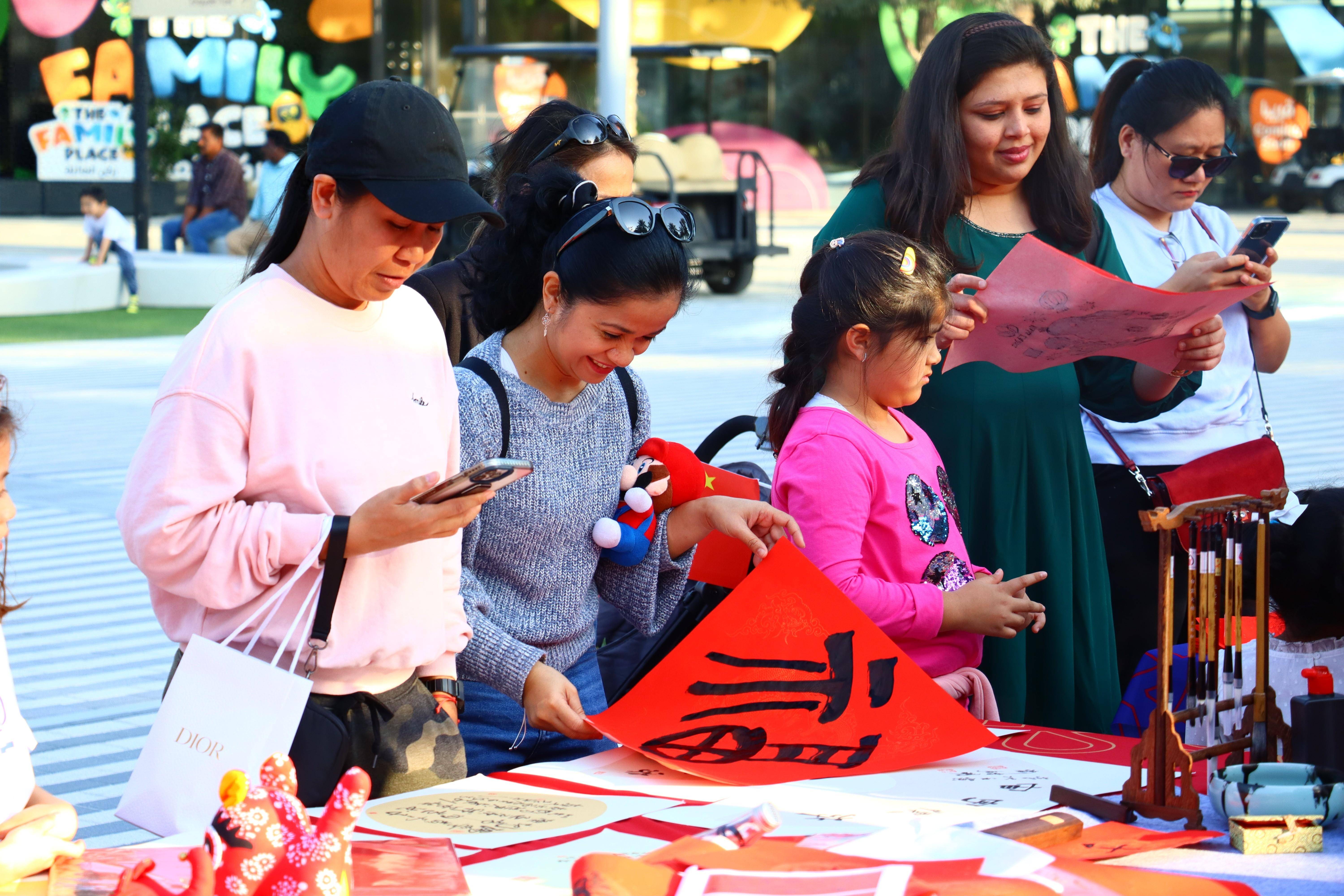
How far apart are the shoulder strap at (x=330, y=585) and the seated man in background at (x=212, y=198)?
17148mm

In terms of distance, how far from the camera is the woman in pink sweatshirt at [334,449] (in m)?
1.74

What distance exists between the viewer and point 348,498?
1829mm

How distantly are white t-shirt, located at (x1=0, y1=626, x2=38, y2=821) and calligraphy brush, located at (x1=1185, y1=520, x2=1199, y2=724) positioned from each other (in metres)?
1.40

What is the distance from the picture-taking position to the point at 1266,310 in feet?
10.6

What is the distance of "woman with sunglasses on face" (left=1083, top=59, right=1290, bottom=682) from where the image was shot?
310cm

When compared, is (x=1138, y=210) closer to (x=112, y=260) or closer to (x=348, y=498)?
(x=348, y=498)

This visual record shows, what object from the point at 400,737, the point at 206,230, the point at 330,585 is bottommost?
the point at 400,737

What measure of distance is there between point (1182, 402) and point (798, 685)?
1406mm

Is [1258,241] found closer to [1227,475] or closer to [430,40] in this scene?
[1227,475]

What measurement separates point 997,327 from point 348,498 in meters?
1.14

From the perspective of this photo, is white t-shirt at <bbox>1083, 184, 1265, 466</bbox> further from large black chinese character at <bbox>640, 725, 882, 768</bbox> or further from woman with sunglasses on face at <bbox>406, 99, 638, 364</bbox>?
large black chinese character at <bbox>640, 725, 882, 768</bbox>

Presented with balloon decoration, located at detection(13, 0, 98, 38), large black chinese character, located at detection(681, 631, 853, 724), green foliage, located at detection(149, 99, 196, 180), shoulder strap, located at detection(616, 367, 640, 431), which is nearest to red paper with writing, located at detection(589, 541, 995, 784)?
large black chinese character, located at detection(681, 631, 853, 724)

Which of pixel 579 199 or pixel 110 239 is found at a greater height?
pixel 110 239

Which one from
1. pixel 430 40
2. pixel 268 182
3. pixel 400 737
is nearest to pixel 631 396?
pixel 400 737
